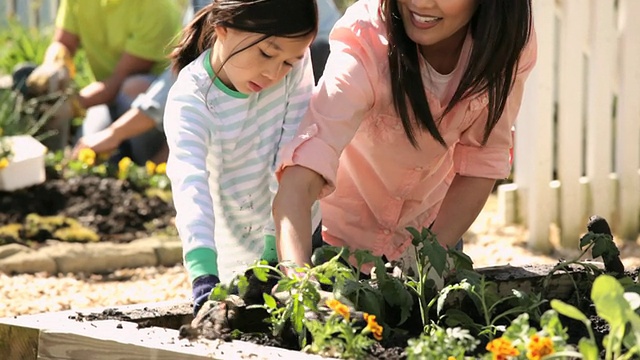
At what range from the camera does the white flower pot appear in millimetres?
5484

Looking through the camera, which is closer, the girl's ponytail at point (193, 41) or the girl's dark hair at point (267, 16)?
the girl's dark hair at point (267, 16)

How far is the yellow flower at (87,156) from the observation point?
6062mm

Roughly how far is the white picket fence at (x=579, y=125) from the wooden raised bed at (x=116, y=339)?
10.4 ft

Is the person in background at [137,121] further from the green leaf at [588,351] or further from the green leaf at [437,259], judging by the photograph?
the green leaf at [588,351]

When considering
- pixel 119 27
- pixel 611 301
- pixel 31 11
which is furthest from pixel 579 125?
pixel 31 11

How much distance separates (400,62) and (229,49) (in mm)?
390

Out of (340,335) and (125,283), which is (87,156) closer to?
(125,283)

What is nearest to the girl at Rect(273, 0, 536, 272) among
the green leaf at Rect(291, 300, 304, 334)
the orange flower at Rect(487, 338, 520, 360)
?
the green leaf at Rect(291, 300, 304, 334)

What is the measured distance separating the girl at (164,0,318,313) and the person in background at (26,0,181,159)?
3767mm

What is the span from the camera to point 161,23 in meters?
6.64

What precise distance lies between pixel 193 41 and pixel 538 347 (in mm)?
1419

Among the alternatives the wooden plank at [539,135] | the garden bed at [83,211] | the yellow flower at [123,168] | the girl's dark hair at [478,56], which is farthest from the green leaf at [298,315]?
the yellow flower at [123,168]

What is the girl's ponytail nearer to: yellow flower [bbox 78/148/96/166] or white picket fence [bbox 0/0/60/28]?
yellow flower [bbox 78/148/96/166]

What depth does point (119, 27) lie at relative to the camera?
670 centimetres
